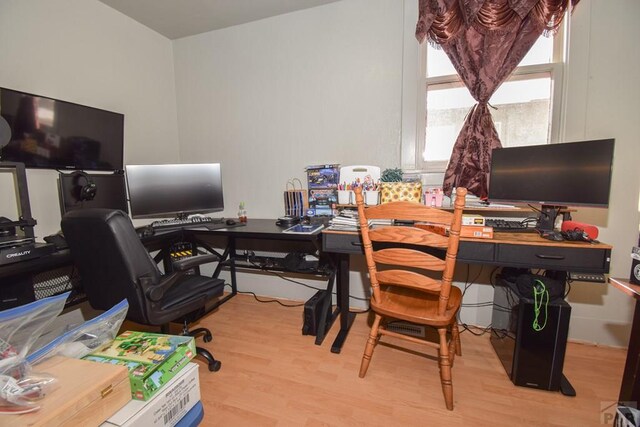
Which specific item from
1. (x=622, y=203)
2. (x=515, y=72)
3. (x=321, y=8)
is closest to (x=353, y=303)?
(x=622, y=203)

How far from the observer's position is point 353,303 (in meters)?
2.32

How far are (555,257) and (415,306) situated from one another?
72 centimetres

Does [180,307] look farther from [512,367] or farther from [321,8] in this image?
[321,8]

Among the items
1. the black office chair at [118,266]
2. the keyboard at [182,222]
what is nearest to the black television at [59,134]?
the keyboard at [182,222]

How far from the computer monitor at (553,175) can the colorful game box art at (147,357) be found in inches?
71.4

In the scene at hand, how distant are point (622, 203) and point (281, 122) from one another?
2459 mm

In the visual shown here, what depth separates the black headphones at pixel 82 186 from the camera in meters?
1.77

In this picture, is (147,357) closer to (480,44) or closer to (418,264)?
(418,264)

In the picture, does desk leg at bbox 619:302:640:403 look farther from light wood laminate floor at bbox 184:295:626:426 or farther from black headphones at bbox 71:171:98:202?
black headphones at bbox 71:171:98:202

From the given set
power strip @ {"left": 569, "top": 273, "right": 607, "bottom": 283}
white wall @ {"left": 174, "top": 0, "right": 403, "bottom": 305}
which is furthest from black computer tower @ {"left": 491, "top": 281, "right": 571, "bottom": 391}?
white wall @ {"left": 174, "top": 0, "right": 403, "bottom": 305}

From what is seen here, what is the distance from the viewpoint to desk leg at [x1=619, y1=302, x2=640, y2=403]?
38.9 inches

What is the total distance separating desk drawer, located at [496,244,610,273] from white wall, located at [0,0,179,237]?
2.83 m

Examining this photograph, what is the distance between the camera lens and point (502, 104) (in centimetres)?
191

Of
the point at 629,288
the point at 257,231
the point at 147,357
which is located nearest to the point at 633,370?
the point at 629,288
